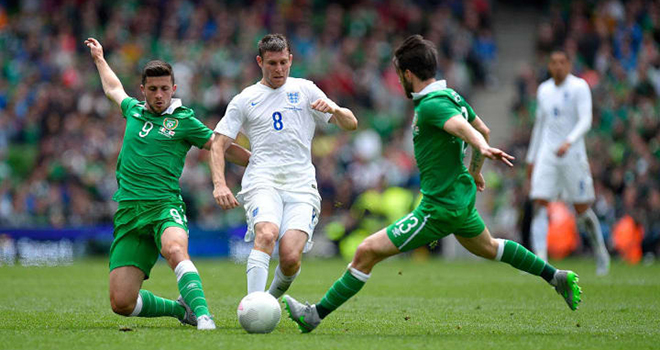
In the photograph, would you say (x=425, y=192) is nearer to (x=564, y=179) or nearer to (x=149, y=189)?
(x=149, y=189)

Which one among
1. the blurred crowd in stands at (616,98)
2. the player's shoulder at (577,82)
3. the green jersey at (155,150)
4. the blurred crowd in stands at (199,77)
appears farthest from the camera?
the blurred crowd in stands at (199,77)

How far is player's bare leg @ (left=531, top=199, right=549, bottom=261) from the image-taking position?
13602 millimetres

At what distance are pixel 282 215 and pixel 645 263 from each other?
34.9 feet

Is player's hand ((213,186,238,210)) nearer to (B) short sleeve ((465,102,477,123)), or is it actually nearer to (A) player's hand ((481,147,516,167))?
(B) short sleeve ((465,102,477,123))

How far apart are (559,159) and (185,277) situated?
7429 millimetres

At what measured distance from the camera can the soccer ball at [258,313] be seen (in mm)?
7559

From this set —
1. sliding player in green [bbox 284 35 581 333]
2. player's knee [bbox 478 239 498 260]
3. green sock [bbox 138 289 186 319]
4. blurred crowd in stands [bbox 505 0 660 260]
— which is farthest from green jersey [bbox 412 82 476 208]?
blurred crowd in stands [bbox 505 0 660 260]

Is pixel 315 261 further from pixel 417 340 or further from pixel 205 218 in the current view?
pixel 417 340

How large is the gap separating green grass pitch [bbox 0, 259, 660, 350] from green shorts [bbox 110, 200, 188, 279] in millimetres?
570

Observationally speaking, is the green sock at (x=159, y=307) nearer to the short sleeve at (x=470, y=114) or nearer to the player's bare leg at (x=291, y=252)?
the player's bare leg at (x=291, y=252)

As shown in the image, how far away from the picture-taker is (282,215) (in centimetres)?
841

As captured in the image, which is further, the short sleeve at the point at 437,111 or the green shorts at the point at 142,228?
the green shorts at the point at 142,228

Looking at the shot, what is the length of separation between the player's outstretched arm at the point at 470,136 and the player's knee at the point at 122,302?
9.63ft

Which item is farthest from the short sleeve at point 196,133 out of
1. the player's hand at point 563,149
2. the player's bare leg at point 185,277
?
the player's hand at point 563,149
